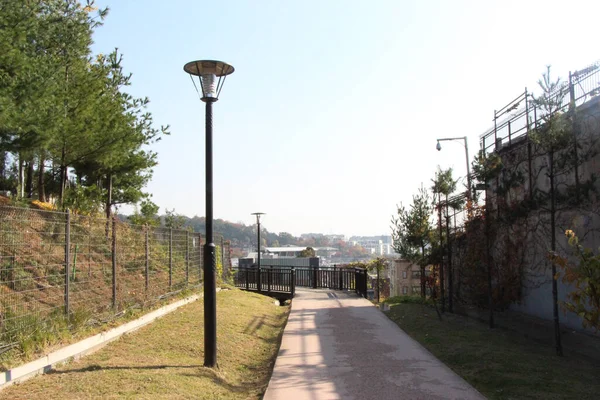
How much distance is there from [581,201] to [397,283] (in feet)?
81.9

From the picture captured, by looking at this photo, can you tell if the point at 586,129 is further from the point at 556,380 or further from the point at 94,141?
the point at 94,141

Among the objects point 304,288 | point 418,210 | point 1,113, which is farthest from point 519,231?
point 304,288

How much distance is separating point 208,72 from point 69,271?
351 cm

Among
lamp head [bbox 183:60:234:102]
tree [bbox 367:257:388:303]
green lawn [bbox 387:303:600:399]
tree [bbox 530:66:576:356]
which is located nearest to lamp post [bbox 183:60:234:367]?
lamp head [bbox 183:60:234:102]

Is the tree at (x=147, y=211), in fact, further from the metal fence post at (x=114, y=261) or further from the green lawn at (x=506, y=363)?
the green lawn at (x=506, y=363)

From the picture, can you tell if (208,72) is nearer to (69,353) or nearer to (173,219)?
(69,353)

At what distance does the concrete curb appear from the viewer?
5.11 m

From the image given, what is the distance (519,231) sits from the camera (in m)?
11.4

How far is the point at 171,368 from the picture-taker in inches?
257

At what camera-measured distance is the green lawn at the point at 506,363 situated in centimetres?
601

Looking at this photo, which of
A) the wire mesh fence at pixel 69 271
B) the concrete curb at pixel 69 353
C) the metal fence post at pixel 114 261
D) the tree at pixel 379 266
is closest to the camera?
the concrete curb at pixel 69 353

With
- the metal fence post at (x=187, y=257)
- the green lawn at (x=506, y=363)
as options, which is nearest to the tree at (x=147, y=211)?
the metal fence post at (x=187, y=257)

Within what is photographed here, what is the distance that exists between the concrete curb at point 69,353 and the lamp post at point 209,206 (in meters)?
1.50

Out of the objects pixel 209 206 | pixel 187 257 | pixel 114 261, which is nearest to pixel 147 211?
pixel 187 257
